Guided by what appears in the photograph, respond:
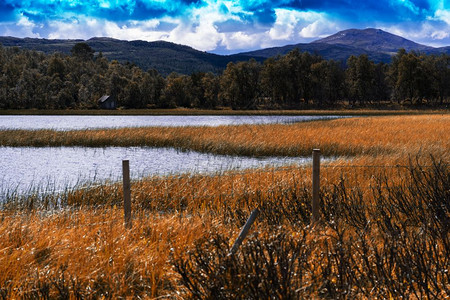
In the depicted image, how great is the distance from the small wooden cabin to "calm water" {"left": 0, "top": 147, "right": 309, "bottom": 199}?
86991 millimetres

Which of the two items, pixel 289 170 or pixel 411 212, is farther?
pixel 289 170

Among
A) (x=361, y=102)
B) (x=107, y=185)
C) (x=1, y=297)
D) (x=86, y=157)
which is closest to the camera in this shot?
(x=1, y=297)

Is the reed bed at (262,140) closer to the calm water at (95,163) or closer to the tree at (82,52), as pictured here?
the calm water at (95,163)

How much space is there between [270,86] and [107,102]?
142ft

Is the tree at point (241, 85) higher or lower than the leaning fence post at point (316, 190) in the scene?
higher

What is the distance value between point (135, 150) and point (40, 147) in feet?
24.5

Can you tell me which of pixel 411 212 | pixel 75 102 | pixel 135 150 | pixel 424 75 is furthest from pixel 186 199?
pixel 75 102

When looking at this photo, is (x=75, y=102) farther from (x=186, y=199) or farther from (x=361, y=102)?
(x=186, y=199)

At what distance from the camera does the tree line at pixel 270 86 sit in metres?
99.8

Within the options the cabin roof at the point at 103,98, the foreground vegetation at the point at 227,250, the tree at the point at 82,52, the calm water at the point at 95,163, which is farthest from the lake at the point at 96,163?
the tree at the point at 82,52

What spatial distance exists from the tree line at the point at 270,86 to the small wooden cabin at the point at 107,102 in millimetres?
1552

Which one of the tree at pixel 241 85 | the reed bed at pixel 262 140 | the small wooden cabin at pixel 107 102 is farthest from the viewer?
the small wooden cabin at pixel 107 102

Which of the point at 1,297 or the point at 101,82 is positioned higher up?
the point at 101,82

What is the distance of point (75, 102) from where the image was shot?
118000 mm
